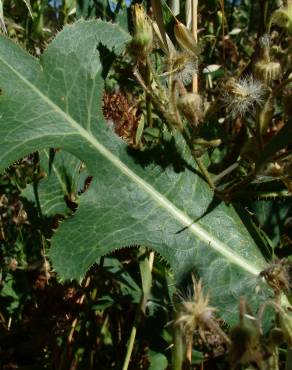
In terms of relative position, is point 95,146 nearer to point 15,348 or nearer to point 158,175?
point 158,175

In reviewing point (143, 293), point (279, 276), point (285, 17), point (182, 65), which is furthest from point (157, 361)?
point (285, 17)

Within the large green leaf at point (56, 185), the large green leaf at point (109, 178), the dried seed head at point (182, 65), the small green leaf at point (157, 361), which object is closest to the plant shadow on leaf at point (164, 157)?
the large green leaf at point (109, 178)

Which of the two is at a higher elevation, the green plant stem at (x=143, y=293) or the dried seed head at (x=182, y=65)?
the dried seed head at (x=182, y=65)

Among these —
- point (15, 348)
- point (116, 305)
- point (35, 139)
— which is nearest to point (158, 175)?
point (35, 139)

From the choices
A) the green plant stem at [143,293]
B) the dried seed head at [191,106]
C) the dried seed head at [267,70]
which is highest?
the dried seed head at [267,70]

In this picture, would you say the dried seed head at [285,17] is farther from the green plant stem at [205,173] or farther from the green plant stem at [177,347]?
the green plant stem at [177,347]

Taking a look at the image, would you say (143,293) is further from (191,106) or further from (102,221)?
(191,106)
